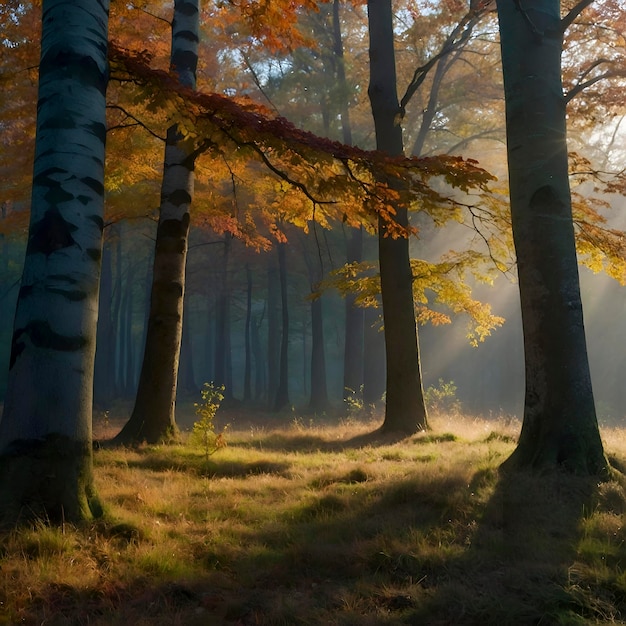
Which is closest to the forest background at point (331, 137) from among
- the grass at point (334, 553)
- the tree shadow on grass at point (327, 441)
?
the grass at point (334, 553)

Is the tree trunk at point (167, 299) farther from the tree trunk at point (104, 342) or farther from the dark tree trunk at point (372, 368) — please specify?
the tree trunk at point (104, 342)

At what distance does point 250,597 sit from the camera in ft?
10.4

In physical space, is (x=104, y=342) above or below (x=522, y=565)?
above

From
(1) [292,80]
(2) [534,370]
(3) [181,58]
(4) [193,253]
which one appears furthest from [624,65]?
(4) [193,253]

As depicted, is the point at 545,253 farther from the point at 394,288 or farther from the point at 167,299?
the point at 167,299

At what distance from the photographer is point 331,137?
19.5 m

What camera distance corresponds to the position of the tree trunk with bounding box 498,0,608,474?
559 centimetres

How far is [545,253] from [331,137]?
14.7 m

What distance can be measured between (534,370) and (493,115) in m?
13.1

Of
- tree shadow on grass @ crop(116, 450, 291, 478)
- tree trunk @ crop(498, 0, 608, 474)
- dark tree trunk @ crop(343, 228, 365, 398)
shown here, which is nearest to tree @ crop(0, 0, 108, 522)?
tree shadow on grass @ crop(116, 450, 291, 478)

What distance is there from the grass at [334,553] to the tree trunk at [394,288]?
4176 mm

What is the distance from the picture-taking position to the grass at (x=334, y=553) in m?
2.97

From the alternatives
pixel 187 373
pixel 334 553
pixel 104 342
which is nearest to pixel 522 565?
pixel 334 553

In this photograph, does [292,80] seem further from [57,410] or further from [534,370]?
[57,410]
